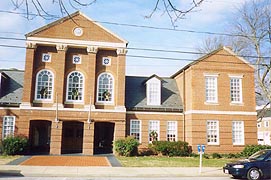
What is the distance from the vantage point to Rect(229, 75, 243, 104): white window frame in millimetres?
26344

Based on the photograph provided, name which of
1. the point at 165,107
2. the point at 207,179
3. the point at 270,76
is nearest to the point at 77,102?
the point at 165,107

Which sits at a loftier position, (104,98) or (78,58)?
(78,58)

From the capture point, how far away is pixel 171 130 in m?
26.5

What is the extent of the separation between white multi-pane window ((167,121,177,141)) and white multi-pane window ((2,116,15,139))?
1323 centimetres

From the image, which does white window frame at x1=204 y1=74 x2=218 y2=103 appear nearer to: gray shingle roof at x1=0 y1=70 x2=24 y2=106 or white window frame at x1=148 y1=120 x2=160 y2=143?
white window frame at x1=148 y1=120 x2=160 y2=143

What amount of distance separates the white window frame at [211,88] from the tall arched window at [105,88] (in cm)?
835

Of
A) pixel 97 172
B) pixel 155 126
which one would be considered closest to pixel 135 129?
pixel 155 126

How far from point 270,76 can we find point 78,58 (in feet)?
66.2

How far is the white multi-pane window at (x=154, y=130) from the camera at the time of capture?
25.9 m

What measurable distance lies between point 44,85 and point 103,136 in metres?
7.61

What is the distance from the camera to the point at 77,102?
25.1 meters

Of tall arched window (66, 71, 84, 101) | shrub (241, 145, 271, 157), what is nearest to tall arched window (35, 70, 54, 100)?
tall arched window (66, 71, 84, 101)

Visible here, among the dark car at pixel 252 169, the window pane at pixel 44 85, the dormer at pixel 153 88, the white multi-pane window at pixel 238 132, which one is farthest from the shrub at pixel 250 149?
the window pane at pixel 44 85

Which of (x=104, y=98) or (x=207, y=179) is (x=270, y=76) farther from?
(x=207, y=179)
